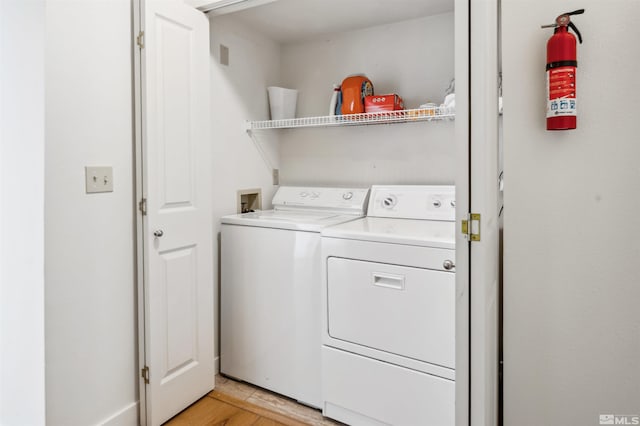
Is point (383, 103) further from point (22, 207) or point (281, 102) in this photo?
point (22, 207)

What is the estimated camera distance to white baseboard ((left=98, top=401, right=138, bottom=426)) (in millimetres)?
1717

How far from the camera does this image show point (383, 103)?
2.21 meters


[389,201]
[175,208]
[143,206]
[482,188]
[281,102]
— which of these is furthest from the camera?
[281,102]

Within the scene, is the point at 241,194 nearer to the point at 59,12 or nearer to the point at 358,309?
the point at 358,309

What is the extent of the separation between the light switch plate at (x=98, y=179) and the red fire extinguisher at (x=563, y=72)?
1678mm

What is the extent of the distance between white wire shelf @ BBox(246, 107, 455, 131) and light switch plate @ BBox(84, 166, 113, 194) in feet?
3.42

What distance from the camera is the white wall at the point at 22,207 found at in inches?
57.7

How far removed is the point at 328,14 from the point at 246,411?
2260mm

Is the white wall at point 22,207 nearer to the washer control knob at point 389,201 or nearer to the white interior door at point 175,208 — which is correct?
the white interior door at point 175,208

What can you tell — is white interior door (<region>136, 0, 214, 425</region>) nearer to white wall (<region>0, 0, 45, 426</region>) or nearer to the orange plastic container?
white wall (<region>0, 0, 45, 426</region>)

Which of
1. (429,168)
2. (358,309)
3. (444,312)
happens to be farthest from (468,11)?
(429,168)

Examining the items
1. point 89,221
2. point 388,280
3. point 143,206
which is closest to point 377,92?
point 388,280

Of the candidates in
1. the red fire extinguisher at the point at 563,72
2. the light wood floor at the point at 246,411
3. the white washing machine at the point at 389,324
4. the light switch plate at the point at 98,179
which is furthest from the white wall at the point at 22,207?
the red fire extinguisher at the point at 563,72

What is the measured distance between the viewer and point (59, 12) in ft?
4.85
